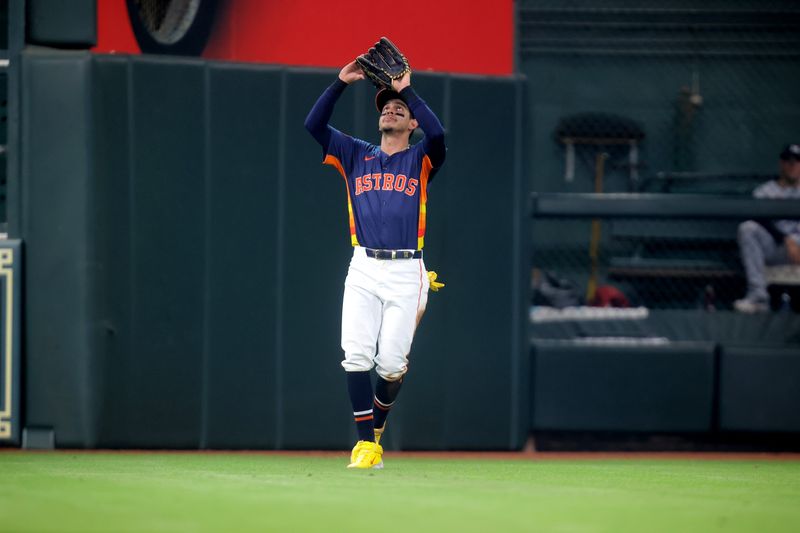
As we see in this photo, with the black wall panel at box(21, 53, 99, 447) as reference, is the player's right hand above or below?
above

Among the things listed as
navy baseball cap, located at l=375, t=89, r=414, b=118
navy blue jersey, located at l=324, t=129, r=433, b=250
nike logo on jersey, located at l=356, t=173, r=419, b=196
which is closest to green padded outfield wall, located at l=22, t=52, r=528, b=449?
navy baseball cap, located at l=375, t=89, r=414, b=118

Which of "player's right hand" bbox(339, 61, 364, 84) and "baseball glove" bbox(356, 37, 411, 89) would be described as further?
"player's right hand" bbox(339, 61, 364, 84)

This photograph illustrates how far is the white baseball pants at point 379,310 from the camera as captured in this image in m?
5.55

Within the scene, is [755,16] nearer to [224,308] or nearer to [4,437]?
[224,308]

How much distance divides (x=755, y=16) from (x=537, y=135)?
2.14 m

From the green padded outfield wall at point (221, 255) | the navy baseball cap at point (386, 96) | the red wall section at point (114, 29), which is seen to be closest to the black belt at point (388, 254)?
the navy baseball cap at point (386, 96)

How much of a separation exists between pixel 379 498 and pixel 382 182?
2.03 metres

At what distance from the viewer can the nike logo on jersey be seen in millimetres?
5613

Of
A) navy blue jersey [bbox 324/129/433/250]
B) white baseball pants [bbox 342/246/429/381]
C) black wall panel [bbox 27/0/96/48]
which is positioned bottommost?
white baseball pants [bbox 342/246/429/381]

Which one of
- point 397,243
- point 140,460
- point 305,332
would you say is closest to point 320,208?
point 305,332

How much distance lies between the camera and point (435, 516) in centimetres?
354

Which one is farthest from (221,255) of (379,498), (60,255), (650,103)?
(650,103)

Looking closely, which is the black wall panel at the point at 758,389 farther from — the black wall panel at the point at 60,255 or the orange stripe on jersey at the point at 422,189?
the black wall panel at the point at 60,255

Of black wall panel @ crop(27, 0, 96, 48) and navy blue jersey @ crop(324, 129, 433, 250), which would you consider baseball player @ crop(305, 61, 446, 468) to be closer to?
navy blue jersey @ crop(324, 129, 433, 250)
